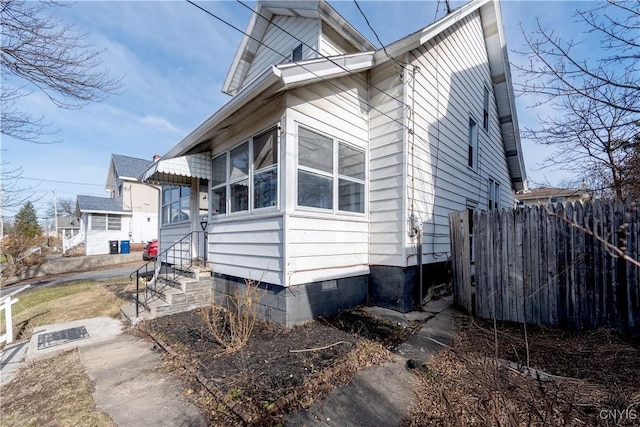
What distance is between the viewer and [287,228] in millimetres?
4723

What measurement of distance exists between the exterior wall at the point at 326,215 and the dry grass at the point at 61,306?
4762 mm

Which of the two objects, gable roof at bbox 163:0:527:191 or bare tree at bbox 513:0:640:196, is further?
gable roof at bbox 163:0:527:191

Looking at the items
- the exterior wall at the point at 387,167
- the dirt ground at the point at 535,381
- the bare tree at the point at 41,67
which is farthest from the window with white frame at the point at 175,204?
the dirt ground at the point at 535,381

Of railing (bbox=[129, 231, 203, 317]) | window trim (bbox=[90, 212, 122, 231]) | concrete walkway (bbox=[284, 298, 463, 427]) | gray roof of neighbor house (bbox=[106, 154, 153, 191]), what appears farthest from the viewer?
gray roof of neighbor house (bbox=[106, 154, 153, 191])

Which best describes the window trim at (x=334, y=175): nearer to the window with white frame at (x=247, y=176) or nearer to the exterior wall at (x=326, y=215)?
the exterior wall at (x=326, y=215)

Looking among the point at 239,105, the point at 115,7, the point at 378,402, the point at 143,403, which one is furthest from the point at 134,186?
the point at 378,402

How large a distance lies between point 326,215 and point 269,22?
4.92 metres

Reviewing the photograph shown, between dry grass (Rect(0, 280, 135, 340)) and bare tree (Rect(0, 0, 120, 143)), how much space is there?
4.32 metres

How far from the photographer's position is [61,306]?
736 cm

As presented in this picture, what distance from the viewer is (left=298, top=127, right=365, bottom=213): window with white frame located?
5145 millimetres

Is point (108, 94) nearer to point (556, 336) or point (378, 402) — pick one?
point (378, 402)

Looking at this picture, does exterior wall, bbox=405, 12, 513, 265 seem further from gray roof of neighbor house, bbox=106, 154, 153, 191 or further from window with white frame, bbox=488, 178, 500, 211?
gray roof of neighbor house, bbox=106, 154, 153, 191

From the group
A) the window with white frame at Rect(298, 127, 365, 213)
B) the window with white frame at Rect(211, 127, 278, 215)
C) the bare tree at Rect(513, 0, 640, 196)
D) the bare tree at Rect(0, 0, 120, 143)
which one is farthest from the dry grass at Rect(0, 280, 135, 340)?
the bare tree at Rect(513, 0, 640, 196)

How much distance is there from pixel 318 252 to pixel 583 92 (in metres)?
4.45
